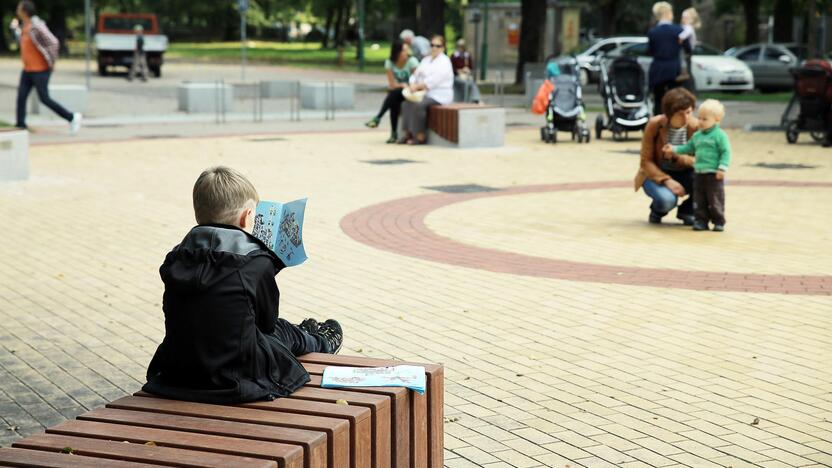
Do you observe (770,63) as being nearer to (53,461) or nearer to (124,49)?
(124,49)

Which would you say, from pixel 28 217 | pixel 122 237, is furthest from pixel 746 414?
pixel 28 217

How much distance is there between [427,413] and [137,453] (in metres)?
1.17

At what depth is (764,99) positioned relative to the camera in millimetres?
32656

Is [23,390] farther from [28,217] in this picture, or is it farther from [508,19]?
[508,19]

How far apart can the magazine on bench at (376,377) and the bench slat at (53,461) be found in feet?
2.95

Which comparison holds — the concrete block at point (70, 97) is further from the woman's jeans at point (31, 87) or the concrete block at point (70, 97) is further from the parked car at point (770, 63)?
the parked car at point (770, 63)

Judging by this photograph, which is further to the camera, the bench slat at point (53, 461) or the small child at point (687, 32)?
the small child at point (687, 32)

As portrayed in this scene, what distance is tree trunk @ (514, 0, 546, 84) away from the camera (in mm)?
37219

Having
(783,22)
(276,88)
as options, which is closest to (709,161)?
(276,88)

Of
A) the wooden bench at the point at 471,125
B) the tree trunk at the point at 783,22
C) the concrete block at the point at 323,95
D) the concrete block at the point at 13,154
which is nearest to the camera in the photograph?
the concrete block at the point at 13,154

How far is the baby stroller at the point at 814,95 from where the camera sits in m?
18.9

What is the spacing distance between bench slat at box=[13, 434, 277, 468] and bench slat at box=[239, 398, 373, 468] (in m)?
0.43

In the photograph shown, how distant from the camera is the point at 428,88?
1973 cm

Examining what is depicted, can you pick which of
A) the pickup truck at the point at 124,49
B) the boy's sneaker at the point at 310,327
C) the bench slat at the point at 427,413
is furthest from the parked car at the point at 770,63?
the bench slat at the point at 427,413
